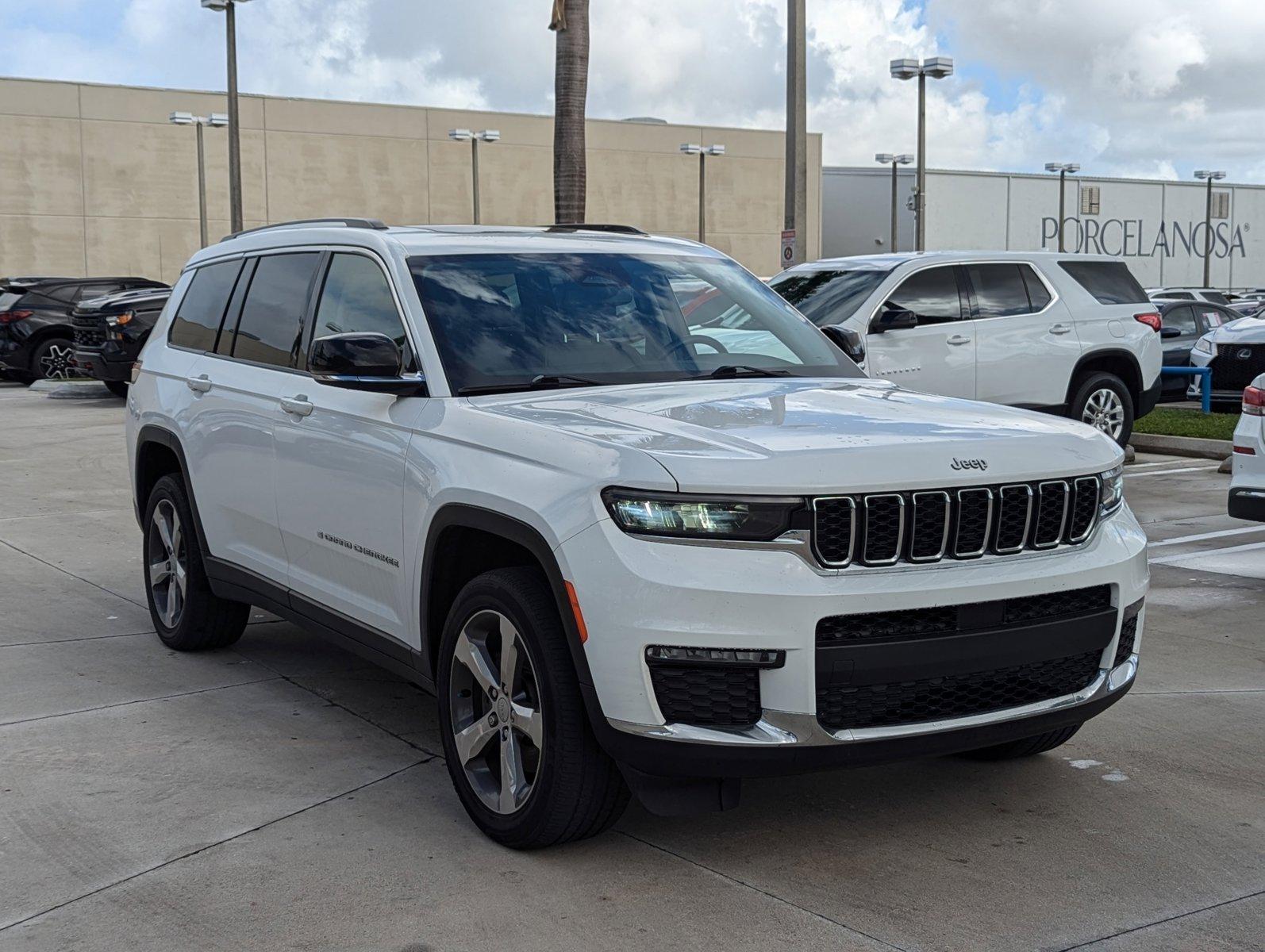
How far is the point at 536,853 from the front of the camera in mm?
4359

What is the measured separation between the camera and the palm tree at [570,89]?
16734 millimetres

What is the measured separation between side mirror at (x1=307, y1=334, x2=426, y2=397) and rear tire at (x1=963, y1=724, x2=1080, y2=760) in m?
2.25

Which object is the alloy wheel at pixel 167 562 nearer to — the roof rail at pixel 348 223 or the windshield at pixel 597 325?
the roof rail at pixel 348 223

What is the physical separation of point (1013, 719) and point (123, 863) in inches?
99.8

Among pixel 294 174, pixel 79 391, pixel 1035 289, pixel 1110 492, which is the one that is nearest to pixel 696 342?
pixel 1110 492

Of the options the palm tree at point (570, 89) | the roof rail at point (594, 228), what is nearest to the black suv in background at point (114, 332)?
the palm tree at point (570, 89)

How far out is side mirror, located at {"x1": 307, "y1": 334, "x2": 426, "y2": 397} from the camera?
16.0 ft

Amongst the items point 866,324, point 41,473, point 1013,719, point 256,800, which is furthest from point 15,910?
point 41,473

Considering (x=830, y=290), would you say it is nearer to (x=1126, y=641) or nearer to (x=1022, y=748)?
(x=1022, y=748)

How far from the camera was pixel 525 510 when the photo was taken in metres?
4.19

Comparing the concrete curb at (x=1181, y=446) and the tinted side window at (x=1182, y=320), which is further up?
the tinted side window at (x=1182, y=320)

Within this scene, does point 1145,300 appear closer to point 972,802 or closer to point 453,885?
point 972,802

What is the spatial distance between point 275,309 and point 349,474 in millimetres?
1259

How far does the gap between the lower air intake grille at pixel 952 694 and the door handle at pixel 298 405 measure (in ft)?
8.03
